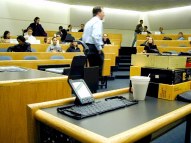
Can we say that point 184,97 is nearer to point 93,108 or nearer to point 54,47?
point 93,108

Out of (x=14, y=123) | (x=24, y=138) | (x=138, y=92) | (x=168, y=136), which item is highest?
(x=138, y=92)

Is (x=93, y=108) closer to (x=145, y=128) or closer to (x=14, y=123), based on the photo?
(x=145, y=128)

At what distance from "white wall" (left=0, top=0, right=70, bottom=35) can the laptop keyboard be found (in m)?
8.43

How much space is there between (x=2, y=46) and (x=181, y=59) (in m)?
4.81

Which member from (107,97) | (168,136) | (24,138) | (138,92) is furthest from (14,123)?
(168,136)

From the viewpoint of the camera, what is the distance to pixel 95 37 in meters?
3.46

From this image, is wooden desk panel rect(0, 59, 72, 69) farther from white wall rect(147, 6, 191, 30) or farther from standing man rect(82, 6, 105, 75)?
white wall rect(147, 6, 191, 30)

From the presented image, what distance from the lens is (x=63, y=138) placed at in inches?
40.9

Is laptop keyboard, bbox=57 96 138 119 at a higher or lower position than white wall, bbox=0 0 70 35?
lower

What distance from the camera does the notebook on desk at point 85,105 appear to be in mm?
1106

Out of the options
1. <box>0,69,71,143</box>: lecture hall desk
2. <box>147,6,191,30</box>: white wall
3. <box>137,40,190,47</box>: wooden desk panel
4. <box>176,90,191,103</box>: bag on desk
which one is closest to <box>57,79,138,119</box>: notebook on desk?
<box>176,90,191,103</box>: bag on desk

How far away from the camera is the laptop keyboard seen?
3.58ft

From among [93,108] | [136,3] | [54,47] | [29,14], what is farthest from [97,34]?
[136,3]

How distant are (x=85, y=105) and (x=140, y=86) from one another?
378mm
